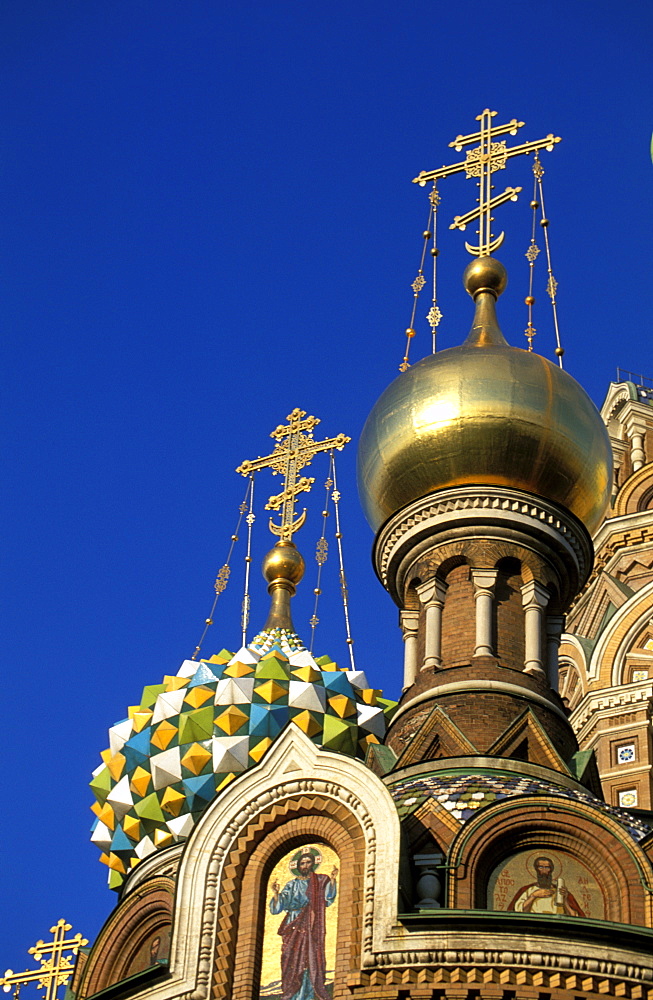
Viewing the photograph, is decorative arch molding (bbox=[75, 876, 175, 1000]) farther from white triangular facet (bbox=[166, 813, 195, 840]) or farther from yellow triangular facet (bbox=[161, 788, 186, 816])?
yellow triangular facet (bbox=[161, 788, 186, 816])

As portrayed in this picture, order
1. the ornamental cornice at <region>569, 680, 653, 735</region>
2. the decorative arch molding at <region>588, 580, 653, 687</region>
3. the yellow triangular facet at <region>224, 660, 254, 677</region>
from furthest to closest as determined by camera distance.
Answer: the decorative arch molding at <region>588, 580, 653, 687</region> → the ornamental cornice at <region>569, 680, 653, 735</region> → the yellow triangular facet at <region>224, 660, 254, 677</region>

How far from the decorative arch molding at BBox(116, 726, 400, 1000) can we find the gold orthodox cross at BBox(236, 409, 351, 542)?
7311 mm

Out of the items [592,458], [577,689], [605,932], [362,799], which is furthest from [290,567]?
[605,932]

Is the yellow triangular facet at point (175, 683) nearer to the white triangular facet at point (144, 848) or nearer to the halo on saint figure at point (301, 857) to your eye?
the white triangular facet at point (144, 848)

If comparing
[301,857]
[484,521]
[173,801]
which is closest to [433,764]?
[301,857]

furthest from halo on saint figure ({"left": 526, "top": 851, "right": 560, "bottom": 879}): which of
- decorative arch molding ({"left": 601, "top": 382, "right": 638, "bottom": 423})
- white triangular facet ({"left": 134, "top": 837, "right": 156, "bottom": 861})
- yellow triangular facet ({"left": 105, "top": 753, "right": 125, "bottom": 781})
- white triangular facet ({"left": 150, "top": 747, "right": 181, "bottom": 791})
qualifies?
decorative arch molding ({"left": 601, "top": 382, "right": 638, "bottom": 423})

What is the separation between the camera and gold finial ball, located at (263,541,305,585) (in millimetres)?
21938

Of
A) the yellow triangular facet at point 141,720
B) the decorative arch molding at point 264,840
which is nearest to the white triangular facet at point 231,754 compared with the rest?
the yellow triangular facet at point 141,720

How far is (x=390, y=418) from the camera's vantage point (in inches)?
699

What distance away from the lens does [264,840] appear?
14.5 m

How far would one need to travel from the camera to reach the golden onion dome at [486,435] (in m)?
17.3

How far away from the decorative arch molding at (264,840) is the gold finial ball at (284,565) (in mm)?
7176

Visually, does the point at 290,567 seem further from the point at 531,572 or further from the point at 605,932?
the point at 605,932

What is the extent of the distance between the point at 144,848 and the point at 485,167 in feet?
23.1
